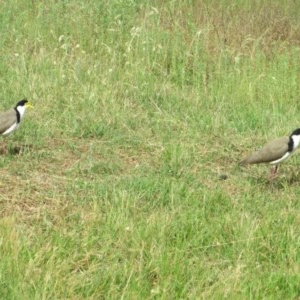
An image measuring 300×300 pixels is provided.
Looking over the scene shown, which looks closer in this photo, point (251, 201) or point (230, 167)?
point (251, 201)

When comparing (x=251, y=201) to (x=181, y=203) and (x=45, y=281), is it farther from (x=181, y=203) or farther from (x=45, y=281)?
(x=45, y=281)

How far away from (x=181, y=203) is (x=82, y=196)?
0.89m

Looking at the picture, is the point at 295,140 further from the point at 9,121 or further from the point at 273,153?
the point at 9,121

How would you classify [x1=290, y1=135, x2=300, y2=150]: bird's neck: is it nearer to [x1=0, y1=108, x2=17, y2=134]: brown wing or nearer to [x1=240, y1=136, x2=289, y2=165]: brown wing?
[x1=240, y1=136, x2=289, y2=165]: brown wing

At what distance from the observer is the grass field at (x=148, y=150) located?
212 inches

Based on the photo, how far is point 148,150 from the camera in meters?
8.05

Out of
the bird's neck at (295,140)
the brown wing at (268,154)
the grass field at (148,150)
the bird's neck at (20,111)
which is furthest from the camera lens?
the bird's neck at (20,111)

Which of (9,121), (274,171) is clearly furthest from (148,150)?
(9,121)

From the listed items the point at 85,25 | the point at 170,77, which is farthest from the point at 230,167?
the point at 85,25

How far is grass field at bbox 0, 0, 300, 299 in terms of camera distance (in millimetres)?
5395

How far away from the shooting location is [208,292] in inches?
200

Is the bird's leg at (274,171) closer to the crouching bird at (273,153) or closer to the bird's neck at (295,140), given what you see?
the crouching bird at (273,153)

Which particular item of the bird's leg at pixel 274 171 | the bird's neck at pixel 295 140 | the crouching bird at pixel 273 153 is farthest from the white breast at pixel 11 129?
the bird's neck at pixel 295 140

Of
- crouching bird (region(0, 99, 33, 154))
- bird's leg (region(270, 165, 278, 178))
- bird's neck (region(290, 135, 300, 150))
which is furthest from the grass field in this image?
bird's neck (region(290, 135, 300, 150))
